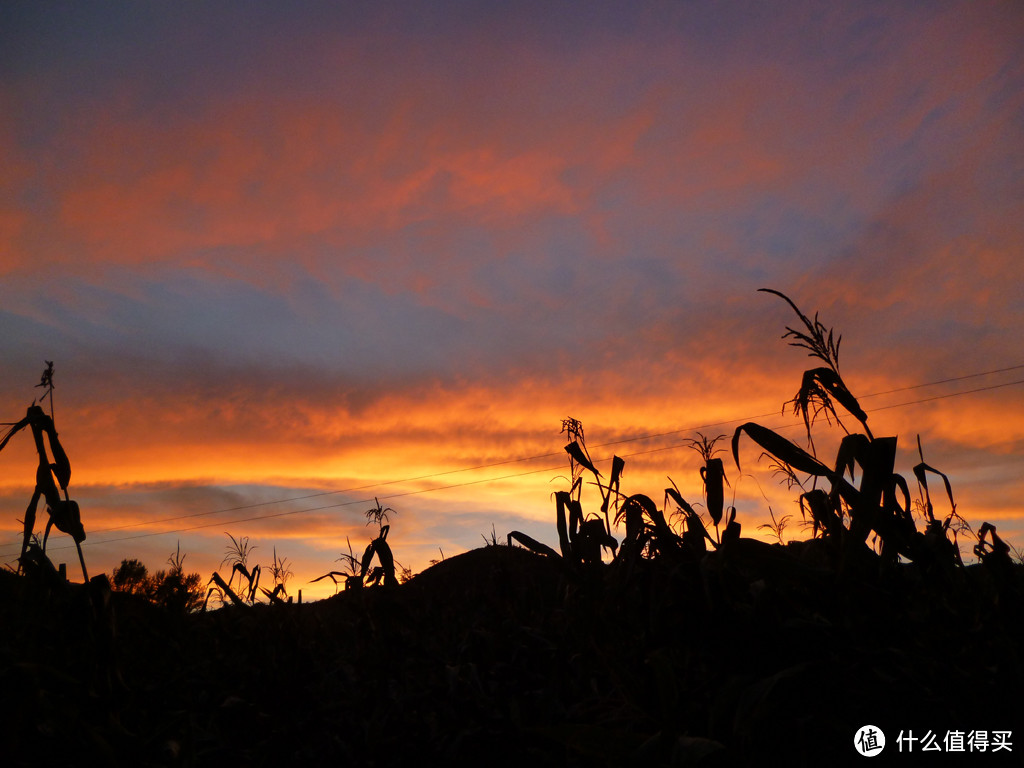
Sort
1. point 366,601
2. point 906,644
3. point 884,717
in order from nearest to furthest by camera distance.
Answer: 1. point 884,717
2. point 906,644
3. point 366,601

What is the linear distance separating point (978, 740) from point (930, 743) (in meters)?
0.11

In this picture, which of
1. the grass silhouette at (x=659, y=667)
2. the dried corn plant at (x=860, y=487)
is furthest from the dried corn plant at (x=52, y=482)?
the dried corn plant at (x=860, y=487)

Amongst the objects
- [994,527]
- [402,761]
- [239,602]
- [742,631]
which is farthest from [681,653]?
[239,602]

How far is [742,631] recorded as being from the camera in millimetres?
1943

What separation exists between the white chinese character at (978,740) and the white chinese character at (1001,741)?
2cm

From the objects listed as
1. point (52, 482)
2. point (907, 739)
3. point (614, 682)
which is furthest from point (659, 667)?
point (52, 482)

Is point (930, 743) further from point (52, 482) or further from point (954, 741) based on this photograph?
point (52, 482)

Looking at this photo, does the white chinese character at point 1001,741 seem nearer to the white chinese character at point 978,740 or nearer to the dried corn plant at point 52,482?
the white chinese character at point 978,740

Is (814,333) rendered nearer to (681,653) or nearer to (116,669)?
(681,653)

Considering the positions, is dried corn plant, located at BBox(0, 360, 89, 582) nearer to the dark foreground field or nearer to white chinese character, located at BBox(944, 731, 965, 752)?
the dark foreground field

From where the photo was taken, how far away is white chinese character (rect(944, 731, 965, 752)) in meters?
1.64

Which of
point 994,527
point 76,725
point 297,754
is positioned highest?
point 994,527

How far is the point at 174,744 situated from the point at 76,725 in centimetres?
33

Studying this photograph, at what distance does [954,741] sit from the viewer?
1663mm
